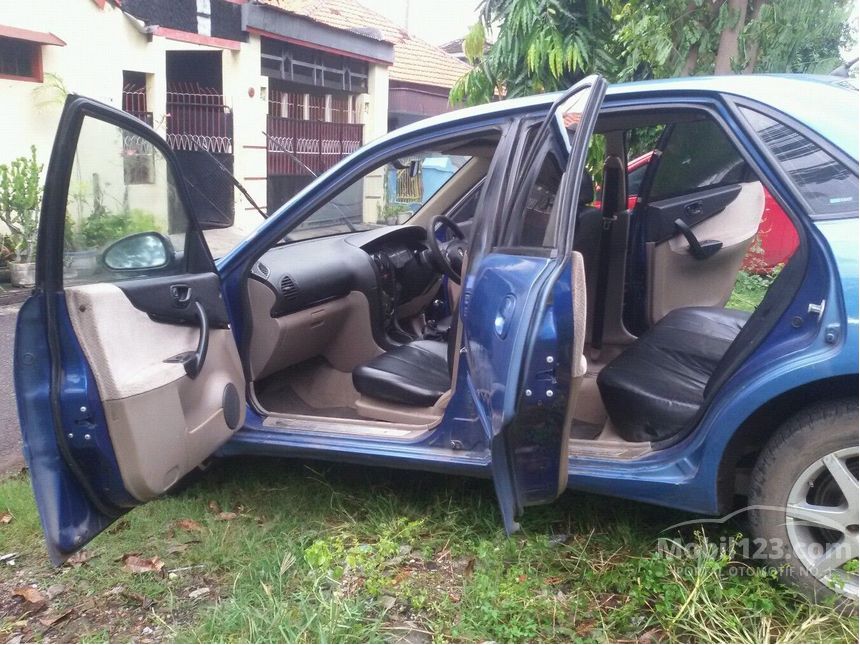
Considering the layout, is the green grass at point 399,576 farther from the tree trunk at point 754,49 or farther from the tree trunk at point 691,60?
the tree trunk at point 691,60

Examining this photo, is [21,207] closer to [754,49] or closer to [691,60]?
[691,60]

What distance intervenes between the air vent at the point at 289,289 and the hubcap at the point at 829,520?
85.6 inches

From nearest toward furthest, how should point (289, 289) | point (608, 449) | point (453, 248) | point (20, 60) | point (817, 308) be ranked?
point (817, 308) < point (608, 449) < point (289, 289) < point (453, 248) < point (20, 60)

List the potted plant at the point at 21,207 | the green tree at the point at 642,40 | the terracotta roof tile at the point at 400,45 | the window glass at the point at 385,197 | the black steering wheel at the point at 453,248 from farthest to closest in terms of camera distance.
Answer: the terracotta roof tile at the point at 400,45 < the potted plant at the point at 21,207 < the green tree at the point at 642,40 < the window glass at the point at 385,197 < the black steering wheel at the point at 453,248

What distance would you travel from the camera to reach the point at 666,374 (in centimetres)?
307

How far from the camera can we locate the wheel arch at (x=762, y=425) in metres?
2.24

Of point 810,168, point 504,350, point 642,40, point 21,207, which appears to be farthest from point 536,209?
point 21,207

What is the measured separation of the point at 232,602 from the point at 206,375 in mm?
818

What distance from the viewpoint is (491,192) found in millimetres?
2729

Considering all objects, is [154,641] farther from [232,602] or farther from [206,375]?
[206,375]

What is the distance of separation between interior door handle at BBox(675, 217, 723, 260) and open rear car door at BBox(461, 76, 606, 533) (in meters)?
1.61

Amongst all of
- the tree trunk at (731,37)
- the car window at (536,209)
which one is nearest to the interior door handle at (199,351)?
the car window at (536,209)

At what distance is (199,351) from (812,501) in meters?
2.10

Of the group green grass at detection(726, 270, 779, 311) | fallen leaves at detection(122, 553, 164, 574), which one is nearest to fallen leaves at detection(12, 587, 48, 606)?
fallen leaves at detection(122, 553, 164, 574)
